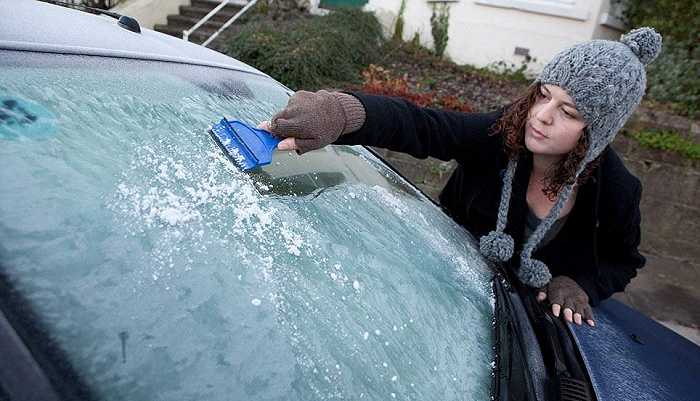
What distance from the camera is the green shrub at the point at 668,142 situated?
14.4 ft

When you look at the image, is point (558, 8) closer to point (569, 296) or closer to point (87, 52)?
point (569, 296)

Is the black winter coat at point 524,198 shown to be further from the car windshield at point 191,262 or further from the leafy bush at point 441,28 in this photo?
the leafy bush at point 441,28

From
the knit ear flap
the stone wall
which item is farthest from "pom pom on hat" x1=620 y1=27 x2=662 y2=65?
the stone wall

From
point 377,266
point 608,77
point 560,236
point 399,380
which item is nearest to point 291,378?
point 399,380

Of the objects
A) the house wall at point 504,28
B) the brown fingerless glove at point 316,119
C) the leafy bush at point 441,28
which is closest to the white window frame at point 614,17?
the house wall at point 504,28

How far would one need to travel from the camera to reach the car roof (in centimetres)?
92

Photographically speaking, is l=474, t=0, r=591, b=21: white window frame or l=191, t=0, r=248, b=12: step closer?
l=474, t=0, r=591, b=21: white window frame

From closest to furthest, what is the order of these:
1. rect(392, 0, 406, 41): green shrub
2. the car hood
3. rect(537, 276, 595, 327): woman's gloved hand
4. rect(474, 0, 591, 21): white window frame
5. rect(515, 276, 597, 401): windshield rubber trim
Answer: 1. rect(515, 276, 597, 401): windshield rubber trim
2. the car hood
3. rect(537, 276, 595, 327): woman's gloved hand
4. rect(474, 0, 591, 21): white window frame
5. rect(392, 0, 406, 41): green shrub

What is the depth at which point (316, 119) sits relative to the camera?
1190 mm

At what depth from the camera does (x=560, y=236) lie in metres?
1.86

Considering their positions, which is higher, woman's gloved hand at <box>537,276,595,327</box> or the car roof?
the car roof

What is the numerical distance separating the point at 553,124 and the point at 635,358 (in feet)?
2.42

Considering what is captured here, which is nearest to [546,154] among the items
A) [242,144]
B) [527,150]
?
[527,150]

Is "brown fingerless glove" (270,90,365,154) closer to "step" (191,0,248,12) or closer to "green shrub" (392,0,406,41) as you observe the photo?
"green shrub" (392,0,406,41)
